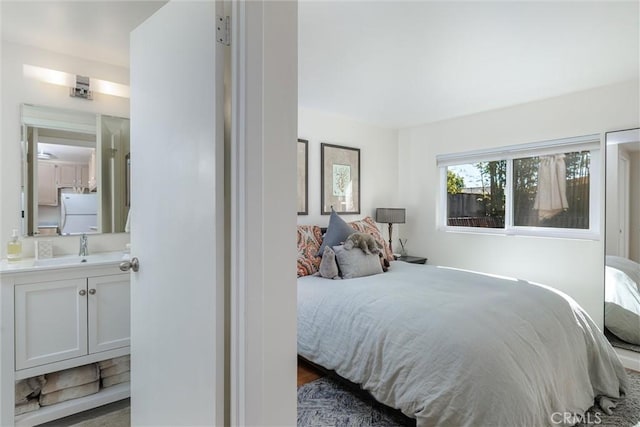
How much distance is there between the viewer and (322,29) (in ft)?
6.40

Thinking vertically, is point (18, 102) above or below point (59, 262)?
above

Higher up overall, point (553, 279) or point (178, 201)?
point (178, 201)

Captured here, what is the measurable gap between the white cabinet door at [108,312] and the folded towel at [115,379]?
241 mm

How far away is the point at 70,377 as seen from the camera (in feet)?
6.45

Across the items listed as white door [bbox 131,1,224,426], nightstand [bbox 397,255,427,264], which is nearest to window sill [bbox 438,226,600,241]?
nightstand [bbox 397,255,427,264]

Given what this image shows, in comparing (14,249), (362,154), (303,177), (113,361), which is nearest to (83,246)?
(14,249)

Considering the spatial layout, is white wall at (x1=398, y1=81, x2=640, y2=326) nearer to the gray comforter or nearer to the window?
the window

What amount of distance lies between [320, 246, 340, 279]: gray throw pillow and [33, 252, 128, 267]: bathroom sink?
144 cm

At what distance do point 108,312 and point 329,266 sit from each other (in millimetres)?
1544

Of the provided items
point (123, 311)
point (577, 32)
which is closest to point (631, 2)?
Result: point (577, 32)

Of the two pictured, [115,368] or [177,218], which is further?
[115,368]

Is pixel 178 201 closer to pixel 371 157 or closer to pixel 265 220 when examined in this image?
pixel 265 220

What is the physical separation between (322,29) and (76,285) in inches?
78.5

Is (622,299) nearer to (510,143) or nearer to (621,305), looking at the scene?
(621,305)
